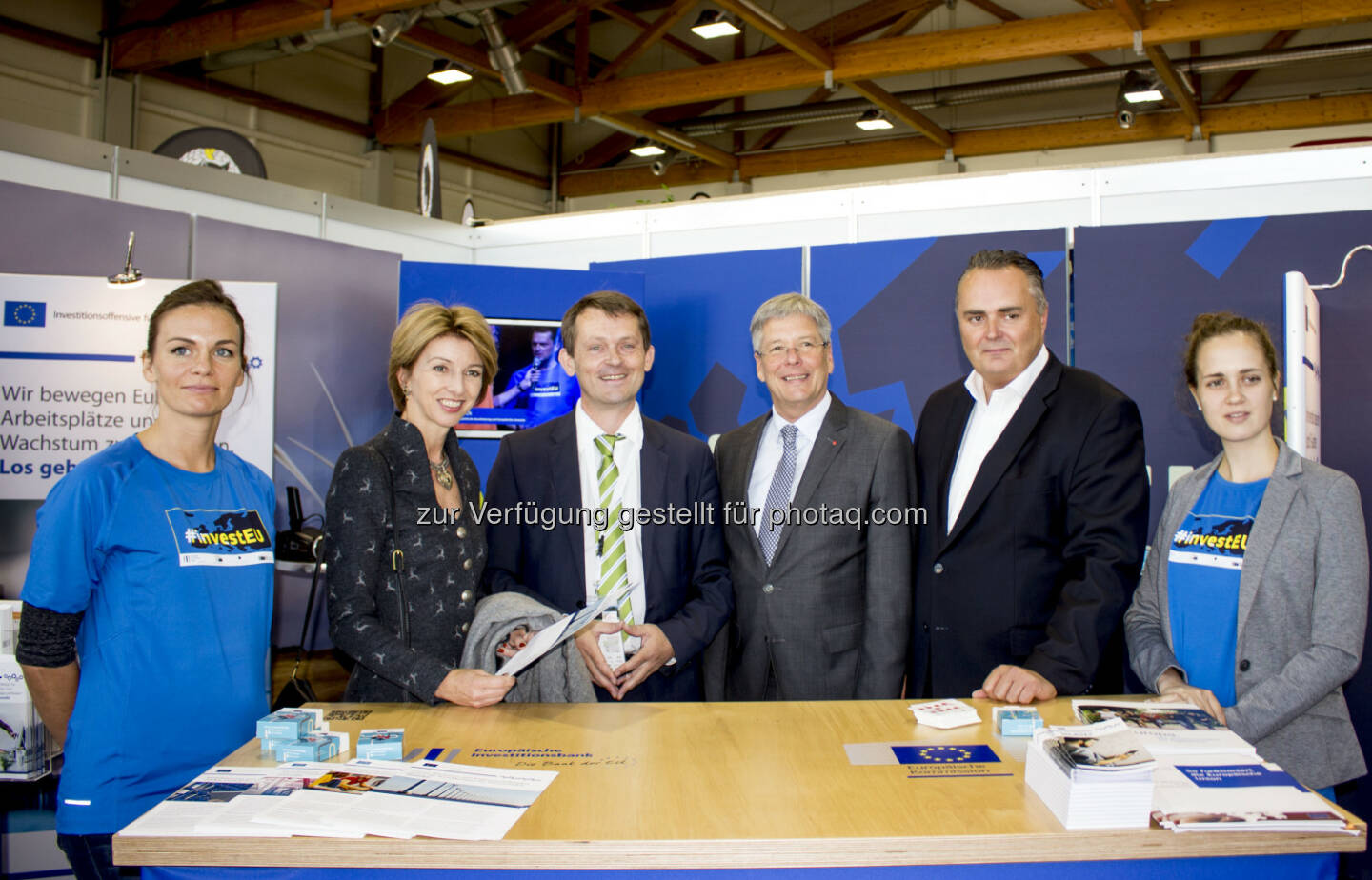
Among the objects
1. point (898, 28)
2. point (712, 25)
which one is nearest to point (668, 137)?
point (898, 28)

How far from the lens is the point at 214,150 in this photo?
6535mm

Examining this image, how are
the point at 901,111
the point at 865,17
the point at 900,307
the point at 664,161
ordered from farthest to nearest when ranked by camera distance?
the point at 664,161 < the point at 901,111 < the point at 865,17 < the point at 900,307

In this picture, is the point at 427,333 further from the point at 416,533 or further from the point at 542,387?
the point at 542,387

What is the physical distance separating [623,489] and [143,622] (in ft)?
3.81

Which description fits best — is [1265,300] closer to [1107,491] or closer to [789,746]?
[1107,491]

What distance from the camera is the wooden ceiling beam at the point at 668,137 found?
11727 mm

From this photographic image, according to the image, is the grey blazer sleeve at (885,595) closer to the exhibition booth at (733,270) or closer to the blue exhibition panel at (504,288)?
the exhibition booth at (733,270)

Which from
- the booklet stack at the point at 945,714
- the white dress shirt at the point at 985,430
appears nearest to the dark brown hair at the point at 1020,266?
the white dress shirt at the point at 985,430

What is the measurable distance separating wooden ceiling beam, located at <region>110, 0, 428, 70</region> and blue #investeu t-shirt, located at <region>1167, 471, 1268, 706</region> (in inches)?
292

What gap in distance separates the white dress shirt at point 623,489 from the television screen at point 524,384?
2.25 m

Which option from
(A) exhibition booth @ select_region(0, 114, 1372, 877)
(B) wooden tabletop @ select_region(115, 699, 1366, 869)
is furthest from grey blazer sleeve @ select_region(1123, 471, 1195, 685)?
(A) exhibition booth @ select_region(0, 114, 1372, 877)

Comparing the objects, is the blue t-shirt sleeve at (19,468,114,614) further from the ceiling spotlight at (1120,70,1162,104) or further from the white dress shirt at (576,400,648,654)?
the ceiling spotlight at (1120,70,1162,104)

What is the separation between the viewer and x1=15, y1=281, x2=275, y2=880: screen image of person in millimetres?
1923

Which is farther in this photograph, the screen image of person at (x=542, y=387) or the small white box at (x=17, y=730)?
the screen image of person at (x=542, y=387)
